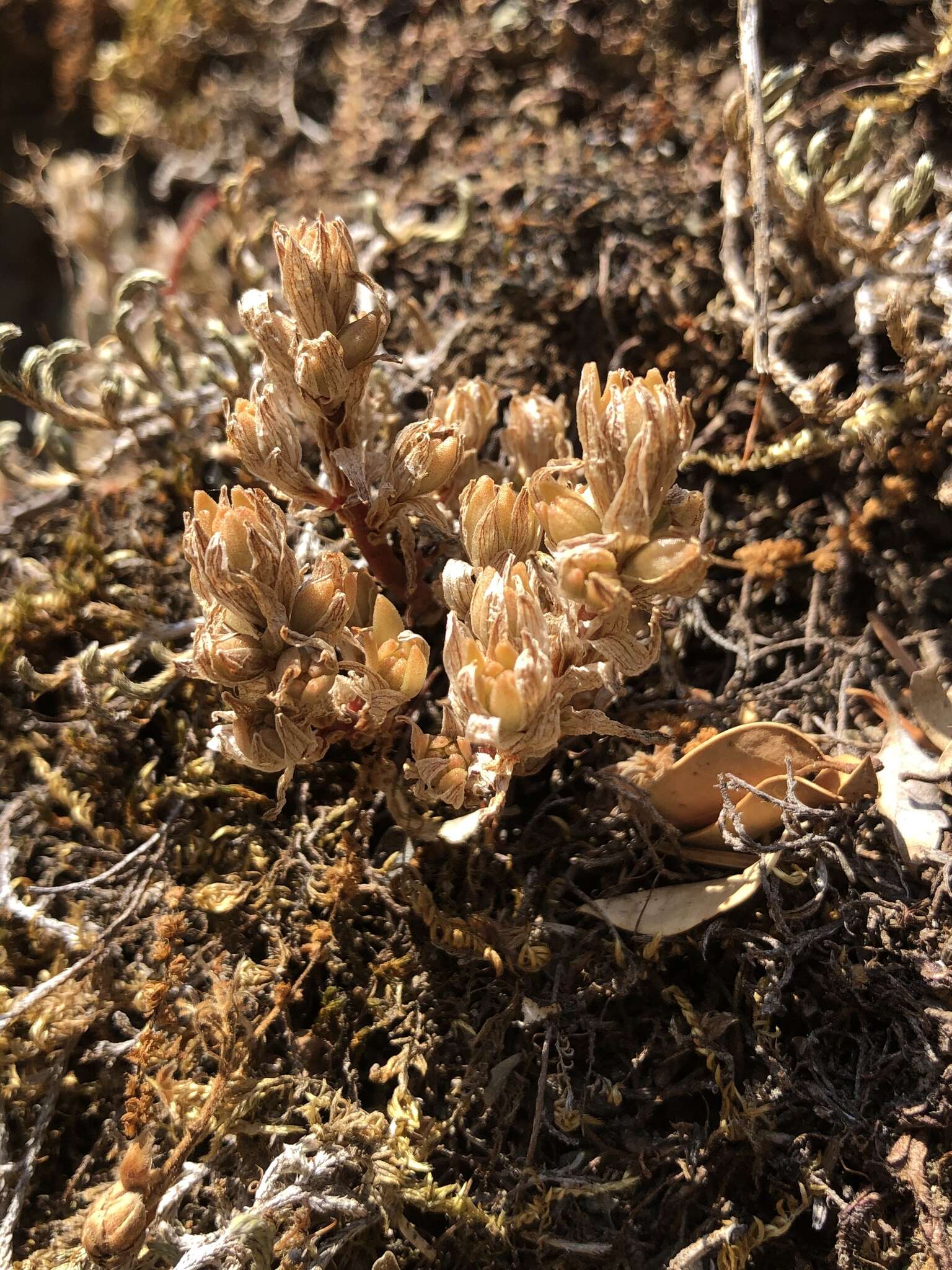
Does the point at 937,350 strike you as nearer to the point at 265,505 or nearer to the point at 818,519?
the point at 818,519

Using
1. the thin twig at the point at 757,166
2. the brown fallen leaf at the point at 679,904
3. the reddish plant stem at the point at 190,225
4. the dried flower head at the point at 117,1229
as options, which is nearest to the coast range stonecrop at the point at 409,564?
the brown fallen leaf at the point at 679,904

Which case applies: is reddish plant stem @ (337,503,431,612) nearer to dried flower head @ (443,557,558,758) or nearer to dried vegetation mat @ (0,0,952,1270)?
dried vegetation mat @ (0,0,952,1270)

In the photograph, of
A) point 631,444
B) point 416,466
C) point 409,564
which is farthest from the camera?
point 409,564

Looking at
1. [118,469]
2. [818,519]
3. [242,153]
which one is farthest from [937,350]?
[242,153]

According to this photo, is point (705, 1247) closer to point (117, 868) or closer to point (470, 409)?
point (117, 868)

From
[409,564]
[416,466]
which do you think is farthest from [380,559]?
[416,466]

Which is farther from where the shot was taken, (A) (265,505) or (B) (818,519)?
(B) (818,519)
